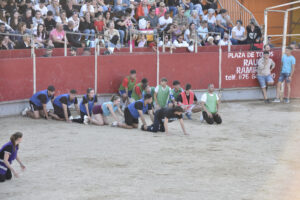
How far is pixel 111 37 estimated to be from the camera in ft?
65.6

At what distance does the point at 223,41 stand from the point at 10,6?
332 inches

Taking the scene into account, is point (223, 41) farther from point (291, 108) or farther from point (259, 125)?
point (259, 125)

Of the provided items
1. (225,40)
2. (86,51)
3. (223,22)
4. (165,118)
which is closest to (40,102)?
(86,51)

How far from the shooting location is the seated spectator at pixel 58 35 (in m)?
18.6

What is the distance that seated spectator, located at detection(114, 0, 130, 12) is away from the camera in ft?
71.5

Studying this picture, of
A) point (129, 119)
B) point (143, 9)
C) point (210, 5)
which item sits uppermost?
point (210, 5)

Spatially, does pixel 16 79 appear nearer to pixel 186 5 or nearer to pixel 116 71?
pixel 116 71

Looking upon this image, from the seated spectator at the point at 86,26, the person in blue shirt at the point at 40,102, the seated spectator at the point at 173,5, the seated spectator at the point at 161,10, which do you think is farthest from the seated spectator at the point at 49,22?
the seated spectator at the point at 173,5

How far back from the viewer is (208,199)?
927 cm

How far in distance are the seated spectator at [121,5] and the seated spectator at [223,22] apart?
152 inches

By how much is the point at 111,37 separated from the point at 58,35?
2.05 m

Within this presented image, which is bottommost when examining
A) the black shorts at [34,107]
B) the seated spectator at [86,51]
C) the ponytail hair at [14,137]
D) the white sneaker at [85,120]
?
the white sneaker at [85,120]

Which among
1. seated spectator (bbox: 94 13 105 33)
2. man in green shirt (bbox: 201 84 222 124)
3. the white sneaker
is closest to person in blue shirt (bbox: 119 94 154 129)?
the white sneaker

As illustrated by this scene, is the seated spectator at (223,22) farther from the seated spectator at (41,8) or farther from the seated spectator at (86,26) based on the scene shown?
the seated spectator at (41,8)
